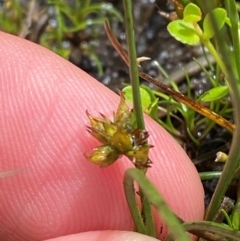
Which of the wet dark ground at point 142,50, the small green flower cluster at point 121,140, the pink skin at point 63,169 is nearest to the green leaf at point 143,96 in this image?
the pink skin at point 63,169

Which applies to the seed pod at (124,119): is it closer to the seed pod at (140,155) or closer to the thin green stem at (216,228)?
the seed pod at (140,155)

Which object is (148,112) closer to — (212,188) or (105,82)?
(212,188)

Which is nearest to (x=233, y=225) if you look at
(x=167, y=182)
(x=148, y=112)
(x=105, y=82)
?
(x=167, y=182)

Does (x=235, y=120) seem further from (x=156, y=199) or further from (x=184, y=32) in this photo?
(x=184, y=32)

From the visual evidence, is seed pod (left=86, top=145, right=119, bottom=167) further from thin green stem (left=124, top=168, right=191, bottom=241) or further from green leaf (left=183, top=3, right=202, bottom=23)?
green leaf (left=183, top=3, right=202, bottom=23)

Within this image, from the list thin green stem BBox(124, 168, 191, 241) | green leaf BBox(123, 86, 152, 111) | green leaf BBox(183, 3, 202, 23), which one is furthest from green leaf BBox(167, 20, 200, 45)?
thin green stem BBox(124, 168, 191, 241)

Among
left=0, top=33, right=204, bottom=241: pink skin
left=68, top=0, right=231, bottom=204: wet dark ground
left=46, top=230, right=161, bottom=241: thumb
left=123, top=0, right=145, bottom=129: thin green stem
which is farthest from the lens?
left=68, top=0, right=231, bottom=204: wet dark ground
